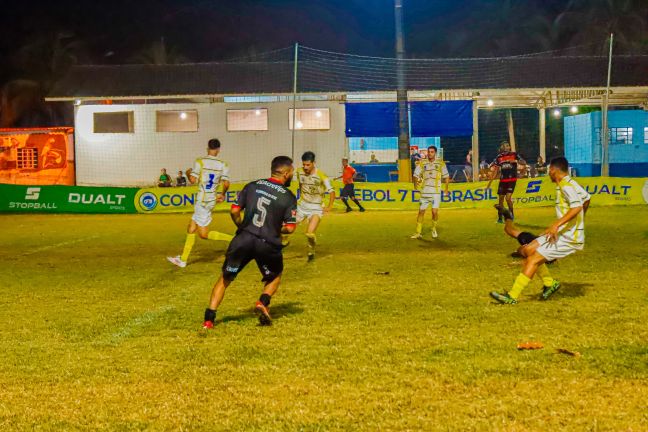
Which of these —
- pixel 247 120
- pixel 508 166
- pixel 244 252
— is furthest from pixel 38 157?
pixel 244 252

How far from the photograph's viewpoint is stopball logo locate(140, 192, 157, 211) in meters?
25.4

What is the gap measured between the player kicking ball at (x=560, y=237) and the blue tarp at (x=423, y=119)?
23.5m

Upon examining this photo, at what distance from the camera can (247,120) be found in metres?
→ 34.4

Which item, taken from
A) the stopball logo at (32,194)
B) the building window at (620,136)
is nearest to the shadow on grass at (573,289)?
the stopball logo at (32,194)

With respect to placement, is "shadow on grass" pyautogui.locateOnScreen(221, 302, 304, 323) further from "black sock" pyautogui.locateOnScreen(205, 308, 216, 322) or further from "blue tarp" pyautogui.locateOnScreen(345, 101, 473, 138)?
"blue tarp" pyautogui.locateOnScreen(345, 101, 473, 138)

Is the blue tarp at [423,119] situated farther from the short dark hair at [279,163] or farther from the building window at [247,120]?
the short dark hair at [279,163]

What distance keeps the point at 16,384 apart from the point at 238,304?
355 cm

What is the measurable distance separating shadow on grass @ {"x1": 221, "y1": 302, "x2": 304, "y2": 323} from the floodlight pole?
16333mm

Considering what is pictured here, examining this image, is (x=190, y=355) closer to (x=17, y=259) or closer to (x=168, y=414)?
(x=168, y=414)

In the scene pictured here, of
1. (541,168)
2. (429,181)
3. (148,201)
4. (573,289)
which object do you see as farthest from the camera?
(541,168)

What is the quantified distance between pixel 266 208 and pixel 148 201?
1880 cm

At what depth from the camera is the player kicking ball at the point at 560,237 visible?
27.2ft

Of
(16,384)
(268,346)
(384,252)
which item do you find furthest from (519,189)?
(16,384)

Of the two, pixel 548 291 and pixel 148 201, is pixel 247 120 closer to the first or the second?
pixel 148 201
